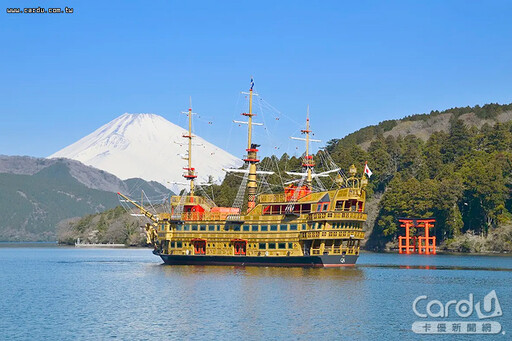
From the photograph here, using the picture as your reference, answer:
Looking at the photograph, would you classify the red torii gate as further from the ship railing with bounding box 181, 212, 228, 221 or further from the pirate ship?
the ship railing with bounding box 181, 212, 228, 221

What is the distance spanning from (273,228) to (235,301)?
24.2 m

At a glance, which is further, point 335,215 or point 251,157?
point 251,157

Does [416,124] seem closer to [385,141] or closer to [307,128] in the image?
[385,141]

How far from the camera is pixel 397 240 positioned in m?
117

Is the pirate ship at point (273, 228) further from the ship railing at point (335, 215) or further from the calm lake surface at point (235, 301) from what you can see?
the calm lake surface at point (235, 301)

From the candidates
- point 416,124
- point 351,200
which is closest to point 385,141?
point 416,124

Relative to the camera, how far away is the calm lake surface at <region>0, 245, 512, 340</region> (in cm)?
3662

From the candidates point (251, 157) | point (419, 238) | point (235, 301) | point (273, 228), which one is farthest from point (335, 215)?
point (419, 238)

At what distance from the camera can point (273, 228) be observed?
2744 inches

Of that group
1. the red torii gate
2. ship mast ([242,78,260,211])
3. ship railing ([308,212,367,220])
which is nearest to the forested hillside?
the red torii gate

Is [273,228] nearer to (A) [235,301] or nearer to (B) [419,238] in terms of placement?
(A) [235,301]

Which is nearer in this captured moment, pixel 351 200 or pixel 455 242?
pixel 351 200

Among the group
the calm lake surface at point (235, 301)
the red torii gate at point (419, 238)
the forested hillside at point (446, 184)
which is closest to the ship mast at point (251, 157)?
the calm lake surface at point (235, 301)

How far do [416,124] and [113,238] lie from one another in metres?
77.1
